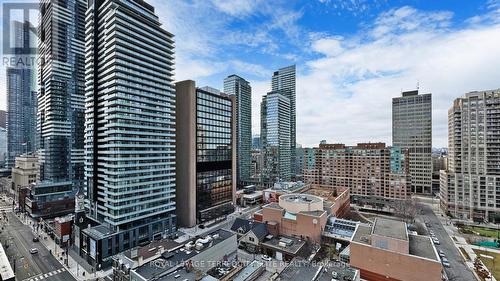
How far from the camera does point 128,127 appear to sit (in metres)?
61.6

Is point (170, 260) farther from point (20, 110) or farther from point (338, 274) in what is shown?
point (20, 110)

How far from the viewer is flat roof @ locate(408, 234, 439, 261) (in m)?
44.3

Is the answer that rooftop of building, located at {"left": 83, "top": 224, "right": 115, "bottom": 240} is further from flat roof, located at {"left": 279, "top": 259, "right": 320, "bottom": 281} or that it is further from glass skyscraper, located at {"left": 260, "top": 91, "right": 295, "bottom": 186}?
glass skyscraper, located at {"left": 260, "top": 91, "right": 295, "bottom": 186}

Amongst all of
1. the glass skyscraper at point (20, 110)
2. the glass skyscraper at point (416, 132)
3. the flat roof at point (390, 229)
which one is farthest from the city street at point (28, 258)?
the glass skyscraper at point (416, 132)

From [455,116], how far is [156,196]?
4767 inches

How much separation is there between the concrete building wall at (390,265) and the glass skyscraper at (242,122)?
119 m

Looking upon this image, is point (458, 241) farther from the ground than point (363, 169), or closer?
closer

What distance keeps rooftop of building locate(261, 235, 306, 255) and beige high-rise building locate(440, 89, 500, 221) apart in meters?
76.2

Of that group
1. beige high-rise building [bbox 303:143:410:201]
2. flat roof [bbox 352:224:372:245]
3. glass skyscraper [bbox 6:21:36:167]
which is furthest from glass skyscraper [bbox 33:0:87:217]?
beige high-rise building [bbox 303:143:410:201]

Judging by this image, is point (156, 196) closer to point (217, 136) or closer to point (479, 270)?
point (217, 136)

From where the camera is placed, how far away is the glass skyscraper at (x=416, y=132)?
145625 millimetres

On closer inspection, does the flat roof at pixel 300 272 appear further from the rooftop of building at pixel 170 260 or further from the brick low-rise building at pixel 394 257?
the rooftop of building at pixel 170 260

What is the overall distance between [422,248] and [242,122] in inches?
5709

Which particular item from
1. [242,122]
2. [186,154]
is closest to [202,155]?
[186,154]
